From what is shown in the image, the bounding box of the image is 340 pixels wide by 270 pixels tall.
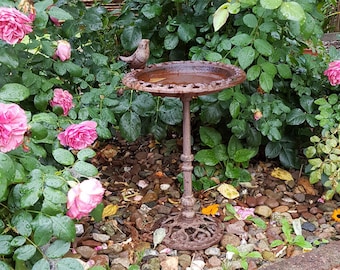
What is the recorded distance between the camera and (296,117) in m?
2.16

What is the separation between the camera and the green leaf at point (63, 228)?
128 cm

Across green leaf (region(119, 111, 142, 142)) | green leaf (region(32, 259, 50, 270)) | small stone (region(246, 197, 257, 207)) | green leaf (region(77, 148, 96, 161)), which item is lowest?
small stone (region(246, 197, 257, 207))

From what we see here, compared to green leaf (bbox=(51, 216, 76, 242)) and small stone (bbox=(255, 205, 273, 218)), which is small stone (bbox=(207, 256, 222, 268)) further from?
green leaf (bbox=(51, 216, 76, 242))

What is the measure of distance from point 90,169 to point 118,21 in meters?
1.32

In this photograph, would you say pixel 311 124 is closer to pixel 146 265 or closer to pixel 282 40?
pixel 282 40

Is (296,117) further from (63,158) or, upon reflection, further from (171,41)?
(63,158)

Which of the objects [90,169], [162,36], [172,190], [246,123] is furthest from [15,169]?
[162,36]

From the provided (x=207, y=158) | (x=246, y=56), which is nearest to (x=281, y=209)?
(x=207, y=158)

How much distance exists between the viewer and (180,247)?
69.0 inches

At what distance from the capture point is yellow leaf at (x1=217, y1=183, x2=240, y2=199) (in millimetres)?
2096

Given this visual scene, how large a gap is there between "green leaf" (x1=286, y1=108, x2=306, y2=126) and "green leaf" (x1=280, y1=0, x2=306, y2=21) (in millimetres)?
672

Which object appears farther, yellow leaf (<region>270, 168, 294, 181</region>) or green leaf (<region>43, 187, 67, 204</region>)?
yellow leaf (<region>270, 168, 294, 181</region>)

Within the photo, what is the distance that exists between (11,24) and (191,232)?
3.06 ft

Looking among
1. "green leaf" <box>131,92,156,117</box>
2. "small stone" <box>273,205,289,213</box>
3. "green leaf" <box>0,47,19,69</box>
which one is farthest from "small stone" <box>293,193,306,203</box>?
"green leaf" <box>0,47,19,69</box>
